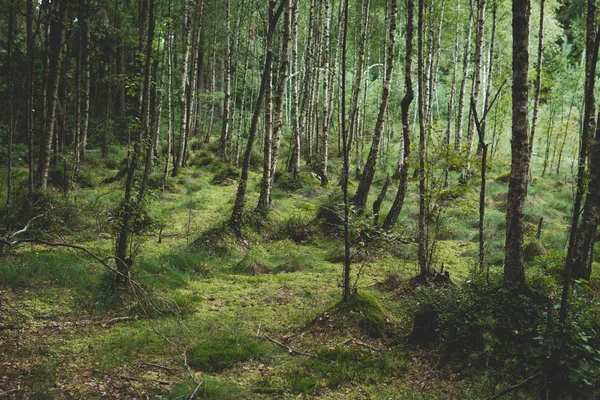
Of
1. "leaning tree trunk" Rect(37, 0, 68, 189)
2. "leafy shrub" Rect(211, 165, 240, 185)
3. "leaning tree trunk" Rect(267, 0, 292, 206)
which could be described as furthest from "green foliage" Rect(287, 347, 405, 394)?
"leafy shrub" Rect(211, 165, 240, 185)

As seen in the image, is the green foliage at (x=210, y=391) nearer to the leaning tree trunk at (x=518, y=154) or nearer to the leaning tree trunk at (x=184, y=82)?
the leaning tree trunk at (x=518, y=154)

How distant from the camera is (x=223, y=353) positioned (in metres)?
5.17

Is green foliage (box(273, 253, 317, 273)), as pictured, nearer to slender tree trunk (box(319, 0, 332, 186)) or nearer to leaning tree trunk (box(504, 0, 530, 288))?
leaning tree trunk (box(504, 0, 530, 288))

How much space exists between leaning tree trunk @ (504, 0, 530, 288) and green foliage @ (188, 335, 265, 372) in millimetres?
3212

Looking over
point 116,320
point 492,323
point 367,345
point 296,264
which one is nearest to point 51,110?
point 116,320

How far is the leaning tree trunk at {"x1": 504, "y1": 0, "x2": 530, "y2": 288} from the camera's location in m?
5.08

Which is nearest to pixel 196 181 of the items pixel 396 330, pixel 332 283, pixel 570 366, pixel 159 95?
pixel 159 95

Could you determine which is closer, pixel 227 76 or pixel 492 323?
pixel 492 323

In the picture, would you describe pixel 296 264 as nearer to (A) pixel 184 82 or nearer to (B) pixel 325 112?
(B) pixel 325 112

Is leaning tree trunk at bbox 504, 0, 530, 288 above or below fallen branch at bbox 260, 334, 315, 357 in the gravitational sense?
above

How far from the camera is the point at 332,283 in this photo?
803 cm

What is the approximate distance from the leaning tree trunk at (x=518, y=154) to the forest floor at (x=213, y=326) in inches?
18.9

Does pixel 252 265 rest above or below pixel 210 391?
above

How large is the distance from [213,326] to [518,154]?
4558 mm
